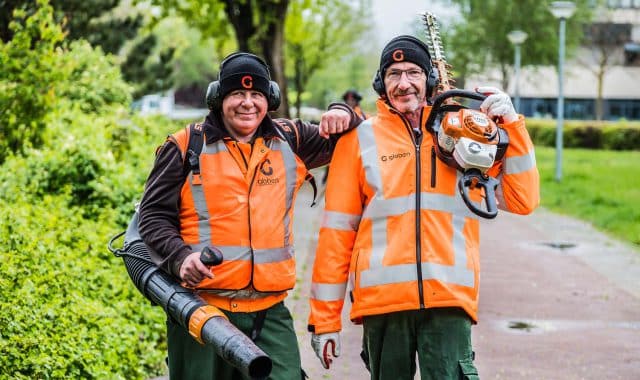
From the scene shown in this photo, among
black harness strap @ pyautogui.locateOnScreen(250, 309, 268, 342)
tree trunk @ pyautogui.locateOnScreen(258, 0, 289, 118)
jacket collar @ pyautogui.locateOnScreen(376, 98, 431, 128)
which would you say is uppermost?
tree trunk @ pyautogui.locateOnScreen(258, 0, 289, 118)

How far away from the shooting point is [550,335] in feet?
26.7

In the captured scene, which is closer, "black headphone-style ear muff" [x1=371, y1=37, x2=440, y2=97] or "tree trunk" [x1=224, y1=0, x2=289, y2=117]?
"black headphone-style ear muff" [x1=371, y1=37, x2=440, y2=97]

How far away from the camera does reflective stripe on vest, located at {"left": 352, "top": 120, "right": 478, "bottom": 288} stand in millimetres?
4016

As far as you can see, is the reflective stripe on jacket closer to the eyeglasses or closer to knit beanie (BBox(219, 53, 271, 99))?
knit beanie (BBox(219, 53, 271, 99))

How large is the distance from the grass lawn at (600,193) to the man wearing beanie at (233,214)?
34.9 ft

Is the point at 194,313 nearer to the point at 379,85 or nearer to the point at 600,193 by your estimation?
the point at 379,85

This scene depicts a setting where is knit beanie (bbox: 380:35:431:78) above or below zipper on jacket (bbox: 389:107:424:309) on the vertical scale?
above

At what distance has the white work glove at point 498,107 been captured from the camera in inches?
157

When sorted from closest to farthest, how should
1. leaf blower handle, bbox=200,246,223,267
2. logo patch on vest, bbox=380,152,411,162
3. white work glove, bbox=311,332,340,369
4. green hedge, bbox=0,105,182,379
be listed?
leaf blower handle, bbox=200,246,223,267 → logo patch on vest, bbox=380,152,411,162 → white work glove, bbox=311,332,340,369 → green hedge, bbox=0,105,182,379

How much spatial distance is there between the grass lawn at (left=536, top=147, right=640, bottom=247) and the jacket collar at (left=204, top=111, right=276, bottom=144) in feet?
34.9

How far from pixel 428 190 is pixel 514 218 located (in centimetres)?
1298

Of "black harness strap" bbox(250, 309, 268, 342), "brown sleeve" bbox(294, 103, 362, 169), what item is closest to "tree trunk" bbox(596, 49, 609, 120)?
"brown sleeve" bbox(294, 103, 362, 169)

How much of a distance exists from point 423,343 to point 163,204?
1291 mm

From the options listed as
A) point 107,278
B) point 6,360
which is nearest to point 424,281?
point 6,360
